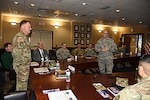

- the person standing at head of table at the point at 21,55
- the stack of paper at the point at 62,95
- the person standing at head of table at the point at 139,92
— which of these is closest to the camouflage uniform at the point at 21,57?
the person standing at head of table at the point at 21,55

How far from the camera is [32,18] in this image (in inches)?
334

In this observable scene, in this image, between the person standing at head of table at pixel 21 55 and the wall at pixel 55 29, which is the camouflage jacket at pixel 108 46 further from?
the wall at pixel 55 29

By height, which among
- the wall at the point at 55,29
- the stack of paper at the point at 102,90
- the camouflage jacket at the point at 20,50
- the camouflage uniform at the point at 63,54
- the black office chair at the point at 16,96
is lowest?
the black office chair at the point at 16,96

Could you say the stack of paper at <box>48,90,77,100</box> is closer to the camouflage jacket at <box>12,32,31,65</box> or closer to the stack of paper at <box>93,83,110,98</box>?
the stack of paper at <box>93,83,110,98</box>

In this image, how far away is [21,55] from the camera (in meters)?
2.57

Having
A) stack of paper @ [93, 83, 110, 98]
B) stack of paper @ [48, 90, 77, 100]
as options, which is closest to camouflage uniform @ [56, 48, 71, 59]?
stack of paper @ [93, 83, 110, 98]

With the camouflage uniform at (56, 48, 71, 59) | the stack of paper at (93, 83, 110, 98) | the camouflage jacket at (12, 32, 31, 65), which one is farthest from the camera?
the camouflage uniform at (56, 48, 71, 59)

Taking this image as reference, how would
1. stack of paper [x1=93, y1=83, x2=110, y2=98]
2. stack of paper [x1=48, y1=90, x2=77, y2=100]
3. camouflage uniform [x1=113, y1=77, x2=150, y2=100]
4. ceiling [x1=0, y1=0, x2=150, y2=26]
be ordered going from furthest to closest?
ceiling [x1=0, y1=0, x2=150, y2=26], stack of paper [x1=93, y1=83, x2=110, y2=98], stack of paper [x1=48, y1=90, x2=77, y2=100], camouflage uniform [x1=113, y1=77, x2=150, y2=100]

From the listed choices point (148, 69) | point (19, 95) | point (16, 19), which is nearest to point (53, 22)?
point (16, 19)

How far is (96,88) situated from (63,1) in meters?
3.49

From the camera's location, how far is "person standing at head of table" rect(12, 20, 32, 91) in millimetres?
2564

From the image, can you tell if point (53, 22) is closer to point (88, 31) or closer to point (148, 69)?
point (88, 31)

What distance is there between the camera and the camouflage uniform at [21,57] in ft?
8.41

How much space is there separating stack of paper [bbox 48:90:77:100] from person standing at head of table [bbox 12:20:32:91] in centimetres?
118
